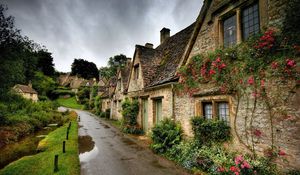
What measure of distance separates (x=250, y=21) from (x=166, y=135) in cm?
642

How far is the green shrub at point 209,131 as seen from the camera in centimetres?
614

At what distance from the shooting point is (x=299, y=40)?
4.20 m

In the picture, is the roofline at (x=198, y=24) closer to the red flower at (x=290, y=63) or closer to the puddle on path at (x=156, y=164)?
the red flower at (x=290, y=63)

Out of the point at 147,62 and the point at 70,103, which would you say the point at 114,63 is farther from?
the point at 147,62

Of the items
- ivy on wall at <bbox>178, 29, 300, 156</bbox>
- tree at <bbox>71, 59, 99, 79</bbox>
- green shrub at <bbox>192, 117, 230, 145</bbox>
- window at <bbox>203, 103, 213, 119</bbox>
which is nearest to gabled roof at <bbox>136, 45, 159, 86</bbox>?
window at <bbox>203, 103, 213, 119</bbox>

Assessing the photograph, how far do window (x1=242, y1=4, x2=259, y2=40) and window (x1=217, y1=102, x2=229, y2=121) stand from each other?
2758 mm

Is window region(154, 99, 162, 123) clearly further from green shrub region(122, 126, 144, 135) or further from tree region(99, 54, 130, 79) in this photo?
tree region(99, 54, 130, 79)

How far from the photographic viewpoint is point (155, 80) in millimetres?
11961

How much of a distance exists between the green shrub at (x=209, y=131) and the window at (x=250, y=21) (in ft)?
11.7

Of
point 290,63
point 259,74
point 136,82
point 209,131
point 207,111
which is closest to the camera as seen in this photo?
point 290,63

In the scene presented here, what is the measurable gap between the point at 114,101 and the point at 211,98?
60.8 feet

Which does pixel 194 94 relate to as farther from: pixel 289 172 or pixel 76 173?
pixel 76 173

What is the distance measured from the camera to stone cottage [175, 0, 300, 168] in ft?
14.5

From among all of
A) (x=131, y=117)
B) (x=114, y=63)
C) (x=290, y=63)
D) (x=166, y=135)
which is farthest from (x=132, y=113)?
(x=114, y=63)
